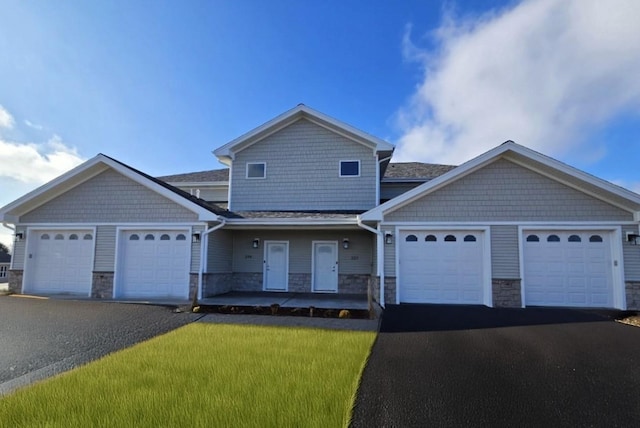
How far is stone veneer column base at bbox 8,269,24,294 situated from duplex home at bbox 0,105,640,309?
6cm

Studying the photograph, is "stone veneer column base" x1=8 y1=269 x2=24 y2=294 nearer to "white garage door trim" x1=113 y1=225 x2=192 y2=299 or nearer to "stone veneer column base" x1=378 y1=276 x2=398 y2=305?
"white garage door trim" x1=113 y1=225 x2=192 y2=299

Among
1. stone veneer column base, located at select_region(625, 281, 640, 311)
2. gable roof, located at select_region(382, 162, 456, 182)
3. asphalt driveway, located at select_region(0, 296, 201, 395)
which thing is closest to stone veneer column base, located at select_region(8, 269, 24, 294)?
asphalt driveway, located at select_region(0, 296, 201, 395)

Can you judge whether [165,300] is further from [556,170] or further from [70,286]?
[556,170]

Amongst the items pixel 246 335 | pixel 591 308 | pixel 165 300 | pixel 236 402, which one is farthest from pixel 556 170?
pixel 165 300

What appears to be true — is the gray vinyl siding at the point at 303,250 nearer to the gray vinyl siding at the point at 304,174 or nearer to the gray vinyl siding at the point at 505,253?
the gray vinyl siding at the point at 304,174

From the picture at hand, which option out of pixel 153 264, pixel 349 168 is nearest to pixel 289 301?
pixel 153 264

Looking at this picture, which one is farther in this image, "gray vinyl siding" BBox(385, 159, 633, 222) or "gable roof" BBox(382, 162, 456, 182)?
"gable roof" BBox(382, 162, 456, 182)

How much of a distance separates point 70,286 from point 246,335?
8672 millimetres

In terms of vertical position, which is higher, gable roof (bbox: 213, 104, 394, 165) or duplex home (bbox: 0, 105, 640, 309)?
gable roof (bbox: 213, 104, 394, 165)

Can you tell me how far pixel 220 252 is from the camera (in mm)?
12141

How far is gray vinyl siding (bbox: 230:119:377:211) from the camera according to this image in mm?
13047

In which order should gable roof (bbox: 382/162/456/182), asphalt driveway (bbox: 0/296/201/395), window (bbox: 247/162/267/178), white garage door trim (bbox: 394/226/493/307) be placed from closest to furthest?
asphalt driveway (bbox: 0/296/201/395) → white garage door trim (bbox: 394/226/493/307) → window (bbox: 247/162/267/178) → gable roof (bbox: 382/162/456/182)

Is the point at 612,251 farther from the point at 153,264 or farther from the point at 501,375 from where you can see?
the point at 153,264

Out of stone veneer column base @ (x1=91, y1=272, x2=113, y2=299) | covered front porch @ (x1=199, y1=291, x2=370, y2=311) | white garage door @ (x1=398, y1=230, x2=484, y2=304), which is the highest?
white garage door @ (x1=398, y1=230, x2=484, y2=304)
